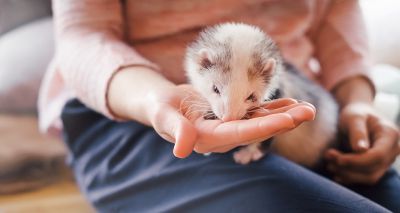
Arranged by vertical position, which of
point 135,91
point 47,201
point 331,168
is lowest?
point 47,201

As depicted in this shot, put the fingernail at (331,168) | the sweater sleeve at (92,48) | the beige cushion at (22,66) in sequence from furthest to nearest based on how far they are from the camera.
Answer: the beige cushion at (22,66) → the fingernail at (331,168) → the sweater sleeve at (92,48)

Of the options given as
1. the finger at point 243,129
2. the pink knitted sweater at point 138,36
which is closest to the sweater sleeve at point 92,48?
the pink knitted sweater at point 138,36

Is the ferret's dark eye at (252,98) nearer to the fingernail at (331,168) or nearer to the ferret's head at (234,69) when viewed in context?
the ferret's head at (234,69)

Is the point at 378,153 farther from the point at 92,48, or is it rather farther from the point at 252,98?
the point at 92,48

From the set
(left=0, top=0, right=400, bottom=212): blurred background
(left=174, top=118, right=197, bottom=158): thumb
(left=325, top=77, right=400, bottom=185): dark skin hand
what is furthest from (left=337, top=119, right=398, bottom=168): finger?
(left=174, top=118, right=197, bottom=158): thumb

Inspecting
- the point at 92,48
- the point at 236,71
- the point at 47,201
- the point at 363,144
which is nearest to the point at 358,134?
the point at 363,144

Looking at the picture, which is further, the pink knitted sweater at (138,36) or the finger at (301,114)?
the pink knitted sweater at (138,36)
